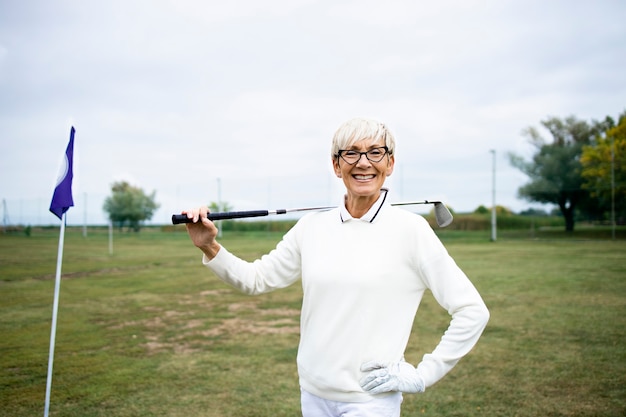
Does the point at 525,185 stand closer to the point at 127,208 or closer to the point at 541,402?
the point at 127,208

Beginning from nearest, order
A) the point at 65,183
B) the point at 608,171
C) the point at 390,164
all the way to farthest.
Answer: the point at 390,164
the point at 65,183
the point at 608,171

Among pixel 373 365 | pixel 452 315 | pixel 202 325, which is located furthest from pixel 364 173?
pixel 202 325

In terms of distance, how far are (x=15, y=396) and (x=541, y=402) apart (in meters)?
5.00

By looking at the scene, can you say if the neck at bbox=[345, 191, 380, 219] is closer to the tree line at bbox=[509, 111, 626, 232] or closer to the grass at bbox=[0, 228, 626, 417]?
the grass at bbox=[0, 228, 626, 417]

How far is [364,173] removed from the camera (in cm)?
241

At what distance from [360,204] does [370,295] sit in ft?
1.34

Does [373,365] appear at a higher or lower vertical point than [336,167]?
lower

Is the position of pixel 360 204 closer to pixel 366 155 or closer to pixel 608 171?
pixel 366 155

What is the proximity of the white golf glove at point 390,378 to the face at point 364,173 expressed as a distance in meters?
0.72

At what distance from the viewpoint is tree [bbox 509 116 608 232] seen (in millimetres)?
38191

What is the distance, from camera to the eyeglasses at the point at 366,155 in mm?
2375

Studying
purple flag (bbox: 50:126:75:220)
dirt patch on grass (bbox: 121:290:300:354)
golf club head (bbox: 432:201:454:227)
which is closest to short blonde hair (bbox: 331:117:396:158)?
golf club head (bbox: 432:201:454:227)

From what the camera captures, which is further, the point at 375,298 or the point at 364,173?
the point at 364,173

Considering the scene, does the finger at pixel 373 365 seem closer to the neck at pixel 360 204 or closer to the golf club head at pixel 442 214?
the neck at pixel 360 204
